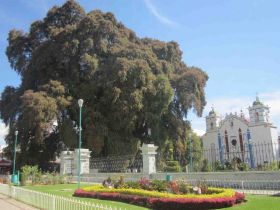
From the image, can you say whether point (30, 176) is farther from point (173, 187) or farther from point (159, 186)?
point (173, 187)

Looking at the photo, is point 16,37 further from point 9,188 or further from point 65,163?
point 9,188

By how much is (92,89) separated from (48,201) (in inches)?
745

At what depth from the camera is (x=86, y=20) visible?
1104 inches

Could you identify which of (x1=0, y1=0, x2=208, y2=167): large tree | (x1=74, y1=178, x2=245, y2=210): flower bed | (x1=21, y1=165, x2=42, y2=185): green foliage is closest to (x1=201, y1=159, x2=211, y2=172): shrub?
(x1=0, y1=0, x2=208, y2=167): large tree

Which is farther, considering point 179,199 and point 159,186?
point 159,186

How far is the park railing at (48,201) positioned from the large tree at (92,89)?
1150 centimetres

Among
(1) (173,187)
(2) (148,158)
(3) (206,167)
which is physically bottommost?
(1) (173,187)

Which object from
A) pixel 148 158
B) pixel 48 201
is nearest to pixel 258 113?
pixel 148 158

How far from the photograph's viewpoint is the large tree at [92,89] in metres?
25.6

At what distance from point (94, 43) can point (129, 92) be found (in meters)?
5.42

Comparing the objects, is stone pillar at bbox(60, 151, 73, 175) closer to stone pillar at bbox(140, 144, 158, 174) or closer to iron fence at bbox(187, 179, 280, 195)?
Result: stone pillar at bbox(140, 144, 158, 174)

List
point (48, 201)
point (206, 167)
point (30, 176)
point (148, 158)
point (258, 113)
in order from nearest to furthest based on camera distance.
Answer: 1. point (48, 201)
2. point (148, 158)
3. point (206, 167)
4. point (30, 176)
5. point (258, 113)

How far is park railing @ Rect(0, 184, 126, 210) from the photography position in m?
6.87

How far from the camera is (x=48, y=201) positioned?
29.8 ft
